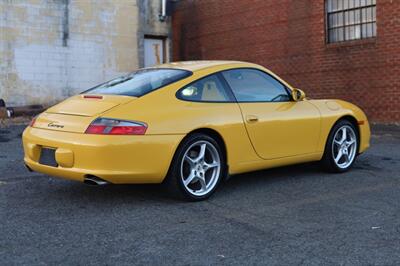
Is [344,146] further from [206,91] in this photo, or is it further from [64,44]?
[64,44]

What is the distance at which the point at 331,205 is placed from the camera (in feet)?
17.3

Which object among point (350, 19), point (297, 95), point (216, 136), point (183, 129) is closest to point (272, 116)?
point (297, 95)

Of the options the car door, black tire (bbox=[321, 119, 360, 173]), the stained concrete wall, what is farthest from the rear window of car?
the stained concrete wall

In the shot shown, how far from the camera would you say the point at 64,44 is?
53.6 feet

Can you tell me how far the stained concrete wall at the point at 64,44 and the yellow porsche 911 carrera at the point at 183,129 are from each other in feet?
33.9

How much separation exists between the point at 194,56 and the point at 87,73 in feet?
11.8

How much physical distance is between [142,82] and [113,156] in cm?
119

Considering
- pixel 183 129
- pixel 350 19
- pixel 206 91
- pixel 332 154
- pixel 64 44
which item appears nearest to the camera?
pixel 183 129

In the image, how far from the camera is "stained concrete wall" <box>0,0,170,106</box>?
15.4m

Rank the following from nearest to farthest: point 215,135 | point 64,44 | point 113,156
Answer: point 113,156
point 215,135
point 64,44

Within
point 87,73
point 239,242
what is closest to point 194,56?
point 87,73

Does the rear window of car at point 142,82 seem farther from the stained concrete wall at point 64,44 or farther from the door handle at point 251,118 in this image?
the stained concrete wall at point 64,44

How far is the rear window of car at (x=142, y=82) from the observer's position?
18.0ft

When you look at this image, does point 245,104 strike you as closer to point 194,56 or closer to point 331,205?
point 331,205
